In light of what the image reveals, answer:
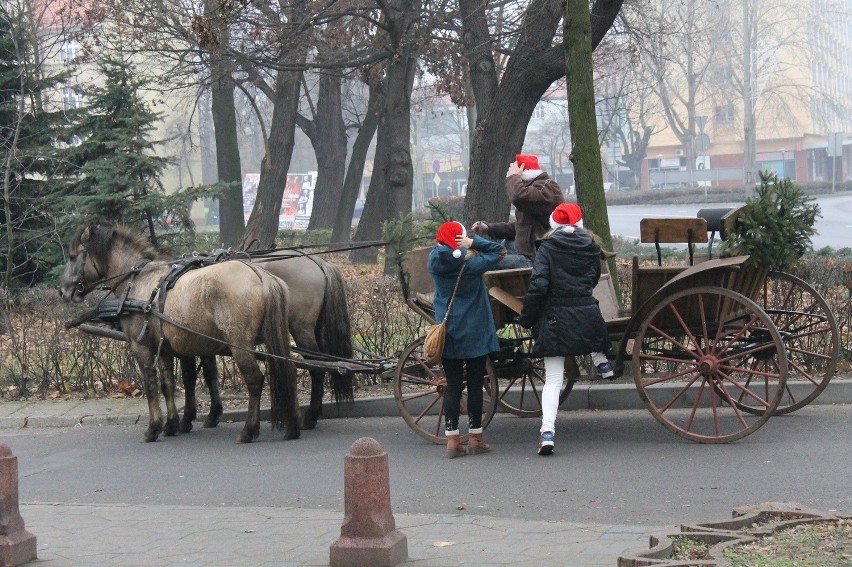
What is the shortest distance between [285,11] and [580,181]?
1074 cm

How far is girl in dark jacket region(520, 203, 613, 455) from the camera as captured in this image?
8680mm

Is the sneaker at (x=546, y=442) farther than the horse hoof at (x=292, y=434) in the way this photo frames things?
No

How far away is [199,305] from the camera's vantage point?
1027 cm

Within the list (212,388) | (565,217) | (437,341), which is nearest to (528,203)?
(565,217)

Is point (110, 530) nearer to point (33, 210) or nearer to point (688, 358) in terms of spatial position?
point (688, 358)

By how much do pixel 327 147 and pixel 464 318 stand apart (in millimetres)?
25516

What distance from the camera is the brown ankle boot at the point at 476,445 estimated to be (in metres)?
9.00

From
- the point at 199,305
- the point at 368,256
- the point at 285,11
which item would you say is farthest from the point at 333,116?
the point at 199,305

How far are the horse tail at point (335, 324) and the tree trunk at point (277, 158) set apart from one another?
15.8 m

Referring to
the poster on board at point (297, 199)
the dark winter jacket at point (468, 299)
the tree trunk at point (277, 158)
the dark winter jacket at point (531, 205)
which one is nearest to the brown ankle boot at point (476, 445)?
the dark winter jacket at point (468, 299)

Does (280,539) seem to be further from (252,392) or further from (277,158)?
(277,158)

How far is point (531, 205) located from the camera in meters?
9.32

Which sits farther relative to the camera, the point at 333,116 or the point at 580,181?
the point at 333,116

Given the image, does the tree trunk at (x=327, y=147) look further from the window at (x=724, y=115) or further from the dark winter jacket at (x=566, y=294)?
the window at (x=724, y=115)
